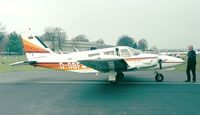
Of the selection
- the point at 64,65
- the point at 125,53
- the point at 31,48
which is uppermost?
the point at 31,48

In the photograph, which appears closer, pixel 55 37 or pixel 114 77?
pixel 114 77

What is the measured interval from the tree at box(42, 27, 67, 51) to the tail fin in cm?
7681

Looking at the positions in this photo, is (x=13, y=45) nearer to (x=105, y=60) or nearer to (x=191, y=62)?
(x=191, y=62)

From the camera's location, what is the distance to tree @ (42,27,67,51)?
98000 mm

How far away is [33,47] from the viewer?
18.7 metres

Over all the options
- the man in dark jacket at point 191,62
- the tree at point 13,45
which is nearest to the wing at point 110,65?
the man in dark jacket at point 191,62

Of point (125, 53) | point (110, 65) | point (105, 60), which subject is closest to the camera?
point (105, 60)

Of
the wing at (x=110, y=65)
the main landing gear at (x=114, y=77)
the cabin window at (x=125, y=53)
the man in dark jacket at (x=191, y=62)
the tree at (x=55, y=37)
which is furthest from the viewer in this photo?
the tree at (x=55, y=37)

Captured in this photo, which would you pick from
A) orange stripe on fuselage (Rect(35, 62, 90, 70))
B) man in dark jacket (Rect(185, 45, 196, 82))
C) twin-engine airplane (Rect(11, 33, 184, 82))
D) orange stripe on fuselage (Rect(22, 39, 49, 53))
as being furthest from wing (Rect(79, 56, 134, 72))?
orange stripe on fuselage (Rect(22, 39, 49, 53))

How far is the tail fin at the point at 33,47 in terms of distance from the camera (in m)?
18.6

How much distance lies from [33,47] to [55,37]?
82651 millimetres

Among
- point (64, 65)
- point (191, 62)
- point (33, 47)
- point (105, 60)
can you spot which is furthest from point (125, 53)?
point (33, 47)

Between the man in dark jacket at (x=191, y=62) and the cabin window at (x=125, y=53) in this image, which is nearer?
the man in dark jacket at (x=191, y=62)

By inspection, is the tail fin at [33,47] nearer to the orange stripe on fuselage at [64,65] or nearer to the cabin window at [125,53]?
the orange stripe on fuselage at [64,65]
